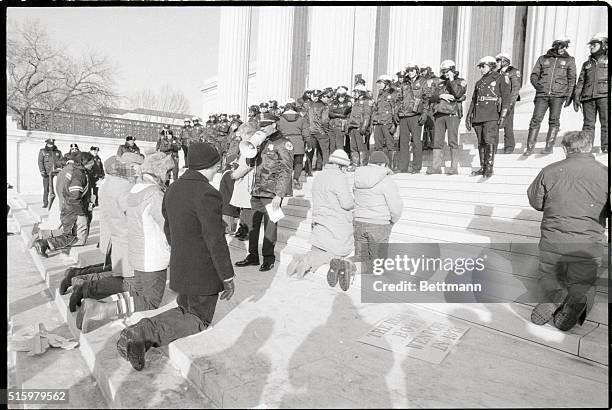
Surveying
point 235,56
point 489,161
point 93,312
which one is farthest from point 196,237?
point 235,56

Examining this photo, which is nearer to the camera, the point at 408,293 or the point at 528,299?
the point at 528,299

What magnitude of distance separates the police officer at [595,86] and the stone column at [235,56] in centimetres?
1331

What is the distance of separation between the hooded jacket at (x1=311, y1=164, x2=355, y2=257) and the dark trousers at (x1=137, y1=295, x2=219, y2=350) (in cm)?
183

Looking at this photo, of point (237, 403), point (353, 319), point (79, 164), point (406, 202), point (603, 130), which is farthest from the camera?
point (79, 164)

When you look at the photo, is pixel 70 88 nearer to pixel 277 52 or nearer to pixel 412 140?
pixel 277 52

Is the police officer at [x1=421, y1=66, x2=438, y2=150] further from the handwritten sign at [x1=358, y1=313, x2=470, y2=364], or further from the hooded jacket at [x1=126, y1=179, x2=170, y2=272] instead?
the hooded jacket at [x1=126, y1=179, x2=170, y2=272]

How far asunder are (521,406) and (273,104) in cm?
1108

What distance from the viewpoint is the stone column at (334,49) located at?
14.9m

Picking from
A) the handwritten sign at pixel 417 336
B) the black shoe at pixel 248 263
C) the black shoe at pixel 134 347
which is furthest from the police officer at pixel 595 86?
the black shoe at pixel 134 347

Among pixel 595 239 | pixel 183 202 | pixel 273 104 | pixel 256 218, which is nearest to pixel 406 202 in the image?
pixel 256 218

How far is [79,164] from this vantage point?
7445 millimetres

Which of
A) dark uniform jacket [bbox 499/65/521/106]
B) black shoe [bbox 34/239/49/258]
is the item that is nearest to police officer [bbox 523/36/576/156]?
dark uniform jacket [bbox 499/65/521/106]

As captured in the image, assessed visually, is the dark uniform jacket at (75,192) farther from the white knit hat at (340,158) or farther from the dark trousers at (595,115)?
the dark trousers at (595,115)

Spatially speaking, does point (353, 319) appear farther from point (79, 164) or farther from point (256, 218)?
point (79, 164)
